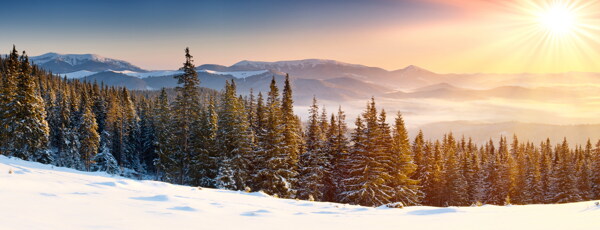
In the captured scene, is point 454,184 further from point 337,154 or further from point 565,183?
point 337,154

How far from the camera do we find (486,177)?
64.3 meters

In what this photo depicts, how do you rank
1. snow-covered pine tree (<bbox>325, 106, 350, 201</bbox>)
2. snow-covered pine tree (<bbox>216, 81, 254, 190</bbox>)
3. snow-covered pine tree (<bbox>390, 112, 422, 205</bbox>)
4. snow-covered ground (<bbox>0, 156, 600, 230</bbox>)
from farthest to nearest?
snow-covered pine tree (<bbox>325, 106, 350, 201</bbox>) < snow-covered pine tree (<bbox>390, 112, 422, 205</bbox>) < snow-covered pine tree (<bbox>216, 81, 254, 190</bbox>) < snow-covered ground (<bbox>0, 156, 600, 230</bbox>)

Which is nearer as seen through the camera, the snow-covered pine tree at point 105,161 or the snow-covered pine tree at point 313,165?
the snow-covered pine tree at point 313,165

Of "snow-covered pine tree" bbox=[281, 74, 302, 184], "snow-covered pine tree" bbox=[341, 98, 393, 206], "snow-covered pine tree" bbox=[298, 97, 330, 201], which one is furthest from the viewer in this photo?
"snow-covered pine tree" bbox=[298, 97, 330, 201]

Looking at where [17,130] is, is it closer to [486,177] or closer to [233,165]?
[233,165]

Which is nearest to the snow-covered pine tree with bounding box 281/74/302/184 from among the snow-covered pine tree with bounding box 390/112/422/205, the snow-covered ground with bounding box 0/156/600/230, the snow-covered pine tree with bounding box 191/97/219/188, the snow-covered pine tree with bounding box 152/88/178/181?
the snow-covered pine tree with bounding box 191/97/219/188

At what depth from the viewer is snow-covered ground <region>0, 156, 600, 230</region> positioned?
20.6ft

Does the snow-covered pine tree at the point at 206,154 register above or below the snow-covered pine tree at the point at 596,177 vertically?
above

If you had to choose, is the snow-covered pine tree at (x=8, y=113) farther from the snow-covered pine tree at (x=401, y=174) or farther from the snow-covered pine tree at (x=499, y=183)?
the snow-covered pine tree at (x=499, y=183)

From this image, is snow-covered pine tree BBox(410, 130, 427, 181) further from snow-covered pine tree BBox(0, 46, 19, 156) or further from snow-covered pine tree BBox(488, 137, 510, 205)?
snow-covered pine tree BBox(0, 46, 19, 156)

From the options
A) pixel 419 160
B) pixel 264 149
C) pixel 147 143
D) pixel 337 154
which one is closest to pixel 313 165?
pixel 337 154

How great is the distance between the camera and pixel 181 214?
7.51 m

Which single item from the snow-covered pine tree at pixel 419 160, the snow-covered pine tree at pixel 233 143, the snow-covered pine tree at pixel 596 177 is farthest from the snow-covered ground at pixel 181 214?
the snow-covered pine tree at pixel 596 177

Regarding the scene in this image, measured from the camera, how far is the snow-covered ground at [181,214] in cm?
627
